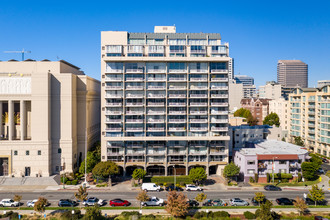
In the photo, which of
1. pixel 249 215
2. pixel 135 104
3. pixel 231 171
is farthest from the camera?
pixel 135 104

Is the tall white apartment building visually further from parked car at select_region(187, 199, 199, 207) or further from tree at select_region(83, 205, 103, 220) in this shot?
tree at select_region(83, 205, 103, 220)

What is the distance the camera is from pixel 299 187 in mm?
73188

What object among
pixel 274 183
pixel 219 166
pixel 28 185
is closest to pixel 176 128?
pixel 219 166

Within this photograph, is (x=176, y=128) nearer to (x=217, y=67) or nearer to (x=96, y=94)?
(x=217, y=67)

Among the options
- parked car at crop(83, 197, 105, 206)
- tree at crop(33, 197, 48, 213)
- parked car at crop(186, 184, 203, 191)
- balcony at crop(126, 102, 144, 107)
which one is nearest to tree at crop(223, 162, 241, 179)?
parked car at crop(186, 184, 203, 191)

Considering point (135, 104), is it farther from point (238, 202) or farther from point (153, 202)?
point (238, 202)

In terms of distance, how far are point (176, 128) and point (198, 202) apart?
26214 millimetres

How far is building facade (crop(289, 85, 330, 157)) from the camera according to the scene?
106 meters

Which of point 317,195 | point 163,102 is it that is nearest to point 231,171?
point 317,195

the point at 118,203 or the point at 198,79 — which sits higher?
the point at 198,79

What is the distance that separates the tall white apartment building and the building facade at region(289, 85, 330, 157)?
51685 mm

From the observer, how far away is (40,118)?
254ft

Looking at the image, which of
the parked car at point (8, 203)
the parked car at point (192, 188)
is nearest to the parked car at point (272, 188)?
the parked car at point (192, 188)

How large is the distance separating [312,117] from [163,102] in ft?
244
